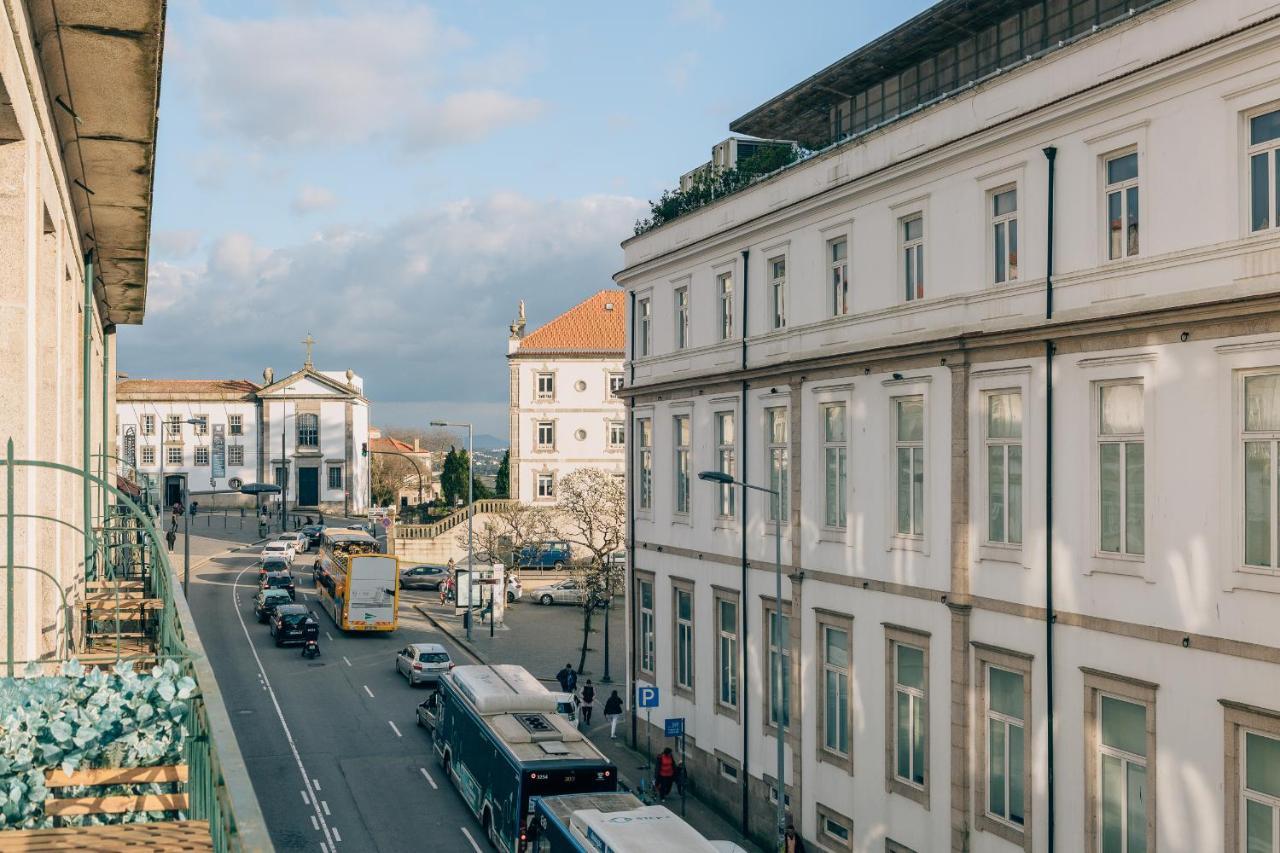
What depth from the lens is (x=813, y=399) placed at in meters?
25.9

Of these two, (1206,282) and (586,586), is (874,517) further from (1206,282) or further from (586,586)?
(586,586)

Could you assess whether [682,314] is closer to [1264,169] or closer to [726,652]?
[726,652]

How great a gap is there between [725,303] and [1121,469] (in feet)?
46.7

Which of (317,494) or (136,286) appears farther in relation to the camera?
(317,494)

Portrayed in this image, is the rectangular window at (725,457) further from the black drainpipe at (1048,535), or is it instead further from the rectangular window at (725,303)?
the black drainpipe at (1048,535)

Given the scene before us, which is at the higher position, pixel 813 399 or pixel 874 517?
pixel 813 399

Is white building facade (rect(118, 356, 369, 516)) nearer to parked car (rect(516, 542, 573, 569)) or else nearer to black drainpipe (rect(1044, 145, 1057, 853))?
parked car (rect(516, 542, 573, 569))

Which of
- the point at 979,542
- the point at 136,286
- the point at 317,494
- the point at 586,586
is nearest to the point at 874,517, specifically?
the point at 979,542

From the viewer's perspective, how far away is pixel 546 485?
268 feet

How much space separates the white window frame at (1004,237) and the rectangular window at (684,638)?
45.0 feet

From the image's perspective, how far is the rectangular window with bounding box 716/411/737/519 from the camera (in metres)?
29.8

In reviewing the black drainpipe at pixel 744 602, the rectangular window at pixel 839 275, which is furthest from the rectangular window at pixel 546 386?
the rectangular window at pixel 839 275

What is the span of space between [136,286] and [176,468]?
3686 inches

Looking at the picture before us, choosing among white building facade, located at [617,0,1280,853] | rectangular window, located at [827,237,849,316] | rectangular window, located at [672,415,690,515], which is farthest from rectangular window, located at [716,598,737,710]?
rectangular window, located at [827,237,849,316]
